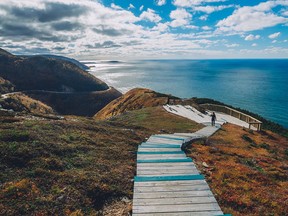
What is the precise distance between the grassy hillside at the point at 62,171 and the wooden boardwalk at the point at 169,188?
61cm

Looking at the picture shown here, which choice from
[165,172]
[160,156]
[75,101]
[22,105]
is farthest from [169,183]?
[75,101]

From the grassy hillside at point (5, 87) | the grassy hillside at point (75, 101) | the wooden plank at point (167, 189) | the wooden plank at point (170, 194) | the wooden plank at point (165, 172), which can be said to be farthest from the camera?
the grassy hillside at point (75, 101)

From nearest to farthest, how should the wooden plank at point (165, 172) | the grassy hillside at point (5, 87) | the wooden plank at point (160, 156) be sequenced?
1. the wooden plank at point (165, 172)
2. the wooden plank at point (160, 156)
3. the grassy hillside at point (5, 87)

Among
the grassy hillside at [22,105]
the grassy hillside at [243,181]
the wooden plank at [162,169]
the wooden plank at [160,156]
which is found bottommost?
the grassy hillside at [22,105]

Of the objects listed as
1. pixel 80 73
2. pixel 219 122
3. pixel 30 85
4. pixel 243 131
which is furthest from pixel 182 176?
pixel 80 73

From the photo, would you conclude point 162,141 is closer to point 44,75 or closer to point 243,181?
point 243,181

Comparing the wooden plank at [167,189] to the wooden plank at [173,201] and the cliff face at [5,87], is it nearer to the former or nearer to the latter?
the wooden plank at [173,201]

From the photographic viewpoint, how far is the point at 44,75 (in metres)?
172

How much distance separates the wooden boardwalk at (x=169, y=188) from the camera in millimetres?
8328

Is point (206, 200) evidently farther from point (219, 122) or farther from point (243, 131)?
point (219, 122)

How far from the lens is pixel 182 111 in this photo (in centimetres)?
4012

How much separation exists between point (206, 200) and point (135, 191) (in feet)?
8.76

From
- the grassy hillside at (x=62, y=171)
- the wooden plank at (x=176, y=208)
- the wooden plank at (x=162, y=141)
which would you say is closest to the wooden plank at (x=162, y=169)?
the grassy hillside at (x=62, y=171)

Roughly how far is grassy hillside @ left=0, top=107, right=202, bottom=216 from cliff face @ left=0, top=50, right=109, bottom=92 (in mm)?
146439
